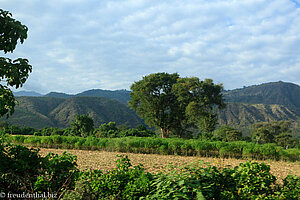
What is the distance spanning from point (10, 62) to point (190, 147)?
664 inches

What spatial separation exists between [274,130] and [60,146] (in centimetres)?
4334

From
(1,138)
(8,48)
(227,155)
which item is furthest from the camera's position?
(227,155)

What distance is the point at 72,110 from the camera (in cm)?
8975

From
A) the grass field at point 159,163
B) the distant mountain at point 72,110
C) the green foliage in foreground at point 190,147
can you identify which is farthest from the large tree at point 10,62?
the distant mountain at point 72,110

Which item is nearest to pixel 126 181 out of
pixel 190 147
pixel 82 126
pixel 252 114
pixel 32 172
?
pixel 32 172

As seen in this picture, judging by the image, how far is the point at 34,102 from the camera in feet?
302

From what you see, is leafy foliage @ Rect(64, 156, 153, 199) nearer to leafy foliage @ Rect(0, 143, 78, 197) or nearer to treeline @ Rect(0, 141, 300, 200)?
treeline @ Rect(0, 141, 300, 200)

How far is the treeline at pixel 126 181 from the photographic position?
3.82 metres

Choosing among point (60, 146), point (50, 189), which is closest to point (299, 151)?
point (50, 189)

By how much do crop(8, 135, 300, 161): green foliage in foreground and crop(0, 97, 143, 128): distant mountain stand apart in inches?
2269

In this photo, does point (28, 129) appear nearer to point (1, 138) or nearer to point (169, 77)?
point (169, 77)

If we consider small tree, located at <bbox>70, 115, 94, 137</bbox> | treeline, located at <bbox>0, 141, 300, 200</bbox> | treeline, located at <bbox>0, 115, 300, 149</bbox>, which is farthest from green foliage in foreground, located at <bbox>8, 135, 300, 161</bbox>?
treeline, located at <bbox>0, 141, 300, 200</bbox>

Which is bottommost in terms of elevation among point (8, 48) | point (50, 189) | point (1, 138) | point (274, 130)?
point (274, 130)

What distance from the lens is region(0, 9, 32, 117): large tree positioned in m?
3.64
